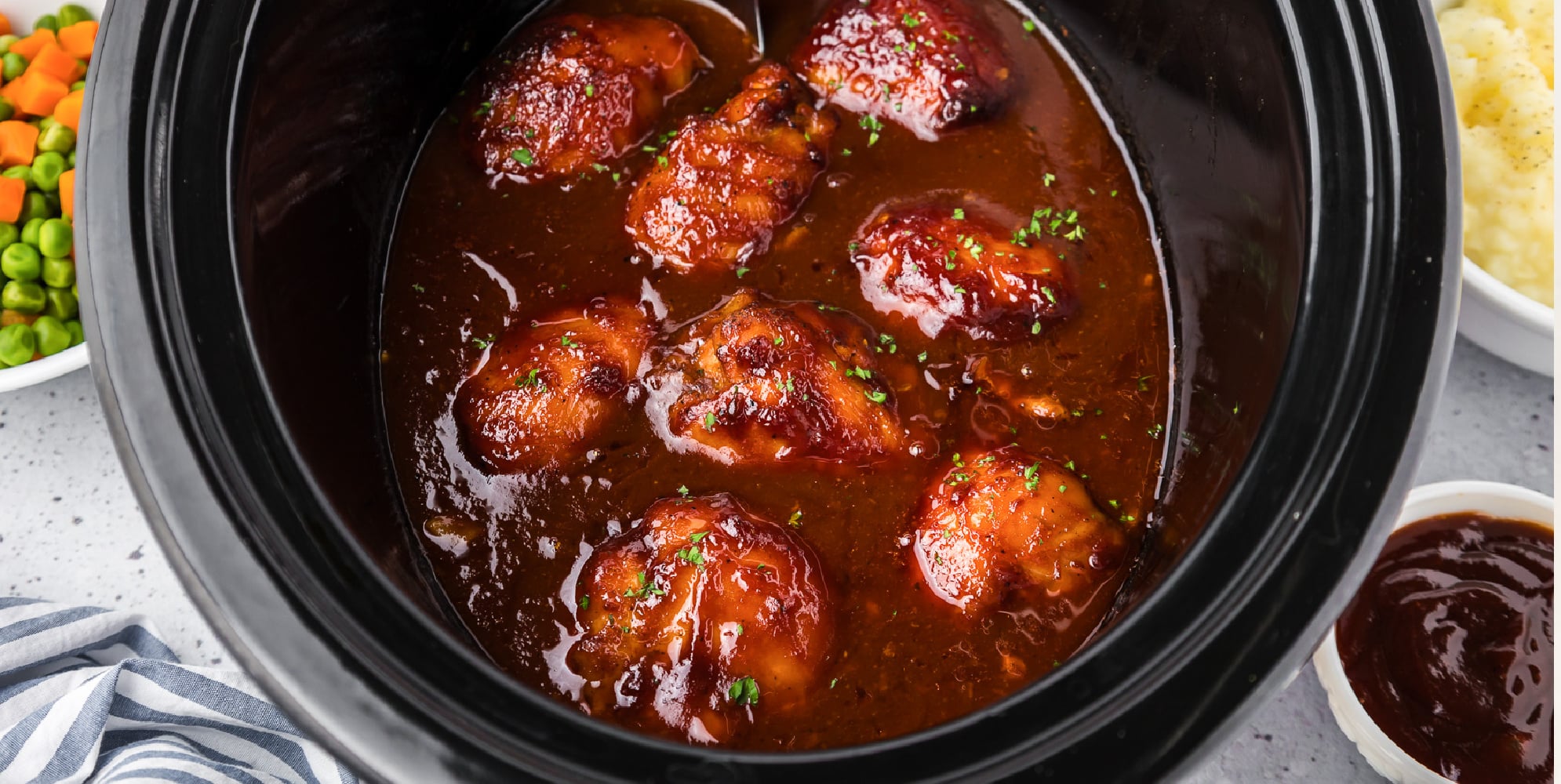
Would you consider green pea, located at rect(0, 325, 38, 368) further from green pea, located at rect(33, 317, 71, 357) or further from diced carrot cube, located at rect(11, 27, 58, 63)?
diced carrot cube, located at rect(11, 27, 58, 63)

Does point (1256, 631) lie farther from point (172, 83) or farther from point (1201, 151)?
point (172, 83)

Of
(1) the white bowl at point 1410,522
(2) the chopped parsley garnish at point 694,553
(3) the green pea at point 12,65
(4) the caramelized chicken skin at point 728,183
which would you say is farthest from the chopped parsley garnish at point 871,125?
(3) the green pea at point 12,65

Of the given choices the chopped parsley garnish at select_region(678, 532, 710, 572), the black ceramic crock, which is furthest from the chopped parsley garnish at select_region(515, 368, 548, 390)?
the chopped parsley garnish at select_region(678, 532, 710, 572)

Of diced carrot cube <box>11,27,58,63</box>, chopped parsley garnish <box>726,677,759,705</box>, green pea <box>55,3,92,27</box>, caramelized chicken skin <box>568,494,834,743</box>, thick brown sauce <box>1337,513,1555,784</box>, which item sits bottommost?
thick brown sauce <box>1337,513,1555,784</box>

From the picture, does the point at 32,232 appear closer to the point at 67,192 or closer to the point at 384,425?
the point at 67,192

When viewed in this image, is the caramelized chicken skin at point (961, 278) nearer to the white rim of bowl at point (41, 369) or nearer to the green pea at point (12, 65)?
the white rim of bowl at point (41, 369)

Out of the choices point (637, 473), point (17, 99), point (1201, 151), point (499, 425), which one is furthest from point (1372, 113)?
point (17, 99)
